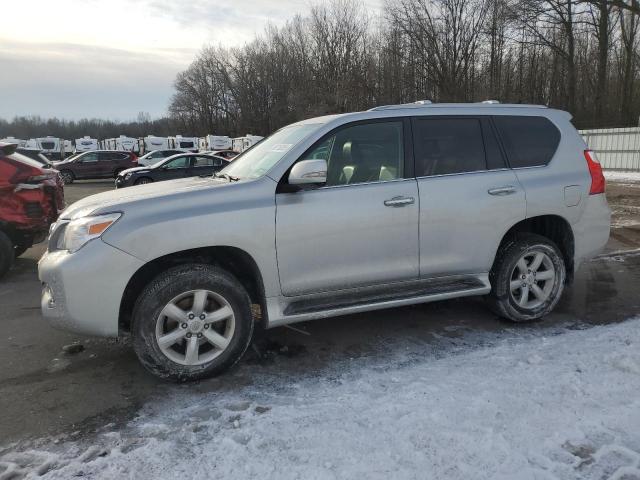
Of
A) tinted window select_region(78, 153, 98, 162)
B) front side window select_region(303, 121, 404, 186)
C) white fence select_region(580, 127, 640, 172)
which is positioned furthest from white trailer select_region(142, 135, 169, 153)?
front side window select_region(303, 121, 404, 186)

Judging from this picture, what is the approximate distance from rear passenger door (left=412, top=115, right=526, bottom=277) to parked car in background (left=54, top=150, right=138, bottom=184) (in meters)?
24.9

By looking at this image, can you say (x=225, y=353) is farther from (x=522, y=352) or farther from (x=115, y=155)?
(x=115, y=155)

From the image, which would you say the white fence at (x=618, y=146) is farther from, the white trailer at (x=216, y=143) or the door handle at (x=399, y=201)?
the white trailer at (x=216, y=143)

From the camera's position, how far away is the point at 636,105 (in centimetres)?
3416

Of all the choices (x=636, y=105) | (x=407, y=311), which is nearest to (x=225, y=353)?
(x=407, y=311)

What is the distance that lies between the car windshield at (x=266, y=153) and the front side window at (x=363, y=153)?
0.21 m

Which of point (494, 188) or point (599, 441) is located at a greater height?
point (494, 188)

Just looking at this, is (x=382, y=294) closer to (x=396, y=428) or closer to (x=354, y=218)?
(x=354, y=218)

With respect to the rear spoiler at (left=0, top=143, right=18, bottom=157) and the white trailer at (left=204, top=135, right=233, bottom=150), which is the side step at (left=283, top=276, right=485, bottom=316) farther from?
the white trailer at (left=204, top=135, right=233, bottom=150)

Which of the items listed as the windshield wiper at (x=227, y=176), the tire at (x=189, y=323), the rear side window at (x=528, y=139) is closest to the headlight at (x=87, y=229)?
the tire at (x=189, y=323)

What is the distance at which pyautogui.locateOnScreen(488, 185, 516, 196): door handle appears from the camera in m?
4.25

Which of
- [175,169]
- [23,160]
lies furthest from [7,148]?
[175,169]

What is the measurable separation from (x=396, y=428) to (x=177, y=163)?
1751cm

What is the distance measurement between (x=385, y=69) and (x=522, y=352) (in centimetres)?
4100
